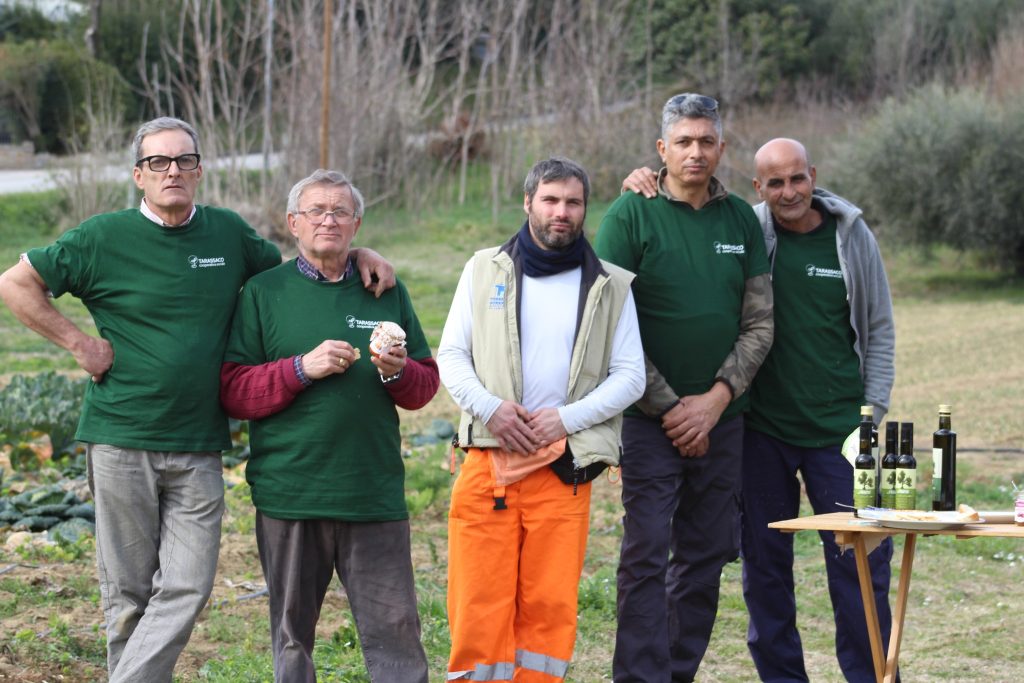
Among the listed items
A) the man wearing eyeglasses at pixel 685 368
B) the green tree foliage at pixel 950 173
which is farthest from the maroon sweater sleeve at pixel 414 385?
the green tree foliage at pixel 950 173

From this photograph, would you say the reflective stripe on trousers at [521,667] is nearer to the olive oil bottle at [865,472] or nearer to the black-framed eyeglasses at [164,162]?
the olive oil bottle at [865,472]

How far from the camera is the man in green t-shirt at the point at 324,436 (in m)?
4.68

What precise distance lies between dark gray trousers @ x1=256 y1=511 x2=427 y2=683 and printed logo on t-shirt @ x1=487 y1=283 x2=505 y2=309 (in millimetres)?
879

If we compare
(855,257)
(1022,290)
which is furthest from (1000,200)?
(855,257)

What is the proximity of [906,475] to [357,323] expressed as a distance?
2002mm

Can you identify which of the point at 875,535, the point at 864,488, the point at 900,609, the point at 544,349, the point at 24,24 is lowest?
the point at 900,609

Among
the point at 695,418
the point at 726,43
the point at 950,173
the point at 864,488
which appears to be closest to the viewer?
the point at 864,488

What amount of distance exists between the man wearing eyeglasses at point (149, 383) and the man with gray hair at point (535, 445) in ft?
3.01

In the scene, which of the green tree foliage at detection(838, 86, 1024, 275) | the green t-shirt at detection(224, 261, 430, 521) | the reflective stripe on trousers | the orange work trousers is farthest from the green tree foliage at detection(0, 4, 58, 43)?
the reflective stripe on trousers

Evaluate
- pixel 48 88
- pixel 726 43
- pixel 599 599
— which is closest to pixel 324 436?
pixel 599 599

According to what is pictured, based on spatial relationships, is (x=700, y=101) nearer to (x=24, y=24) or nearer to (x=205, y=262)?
(x=205, y=262)

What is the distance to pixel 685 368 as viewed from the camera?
5.32 m

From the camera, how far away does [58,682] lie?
542cm

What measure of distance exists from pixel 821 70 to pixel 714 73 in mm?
5138
